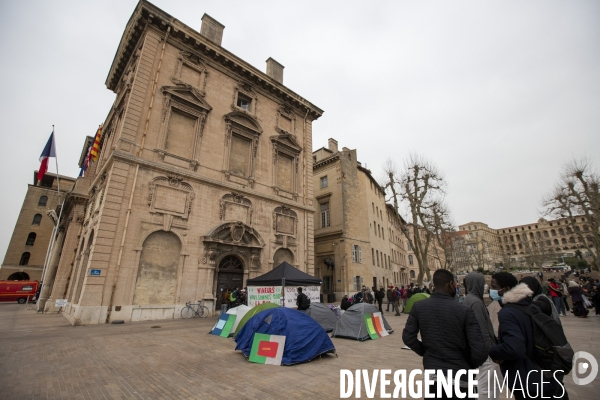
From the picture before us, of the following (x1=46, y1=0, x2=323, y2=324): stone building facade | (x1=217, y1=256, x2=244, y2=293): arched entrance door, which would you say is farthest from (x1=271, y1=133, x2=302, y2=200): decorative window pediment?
(x1=217, y1=256, x2=244, y2=293): arched entrance door

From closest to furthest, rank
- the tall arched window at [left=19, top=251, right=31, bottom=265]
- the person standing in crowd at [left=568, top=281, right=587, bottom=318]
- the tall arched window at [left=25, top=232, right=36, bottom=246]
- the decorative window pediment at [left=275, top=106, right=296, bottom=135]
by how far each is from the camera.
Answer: the person standing in crowd at [left=568, top=281, right=587, bottom=318] < the decorative window pediment at [left=275, top=106, right=296, bottom=135] < the tall arched window at [left=19, top=251, right=31, bottom=265] < the tall arched window at [left=25, top=232, right=36, bottom=246]

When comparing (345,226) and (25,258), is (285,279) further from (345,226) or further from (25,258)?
(25,258)

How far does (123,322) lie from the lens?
1222 cm

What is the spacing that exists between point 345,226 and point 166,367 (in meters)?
23.0

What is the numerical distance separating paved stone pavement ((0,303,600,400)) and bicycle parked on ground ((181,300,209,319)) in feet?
14.7

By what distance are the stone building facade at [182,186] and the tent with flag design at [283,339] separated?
871 centimetres

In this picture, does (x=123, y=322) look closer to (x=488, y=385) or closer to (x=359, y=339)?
(x=359, y=339)

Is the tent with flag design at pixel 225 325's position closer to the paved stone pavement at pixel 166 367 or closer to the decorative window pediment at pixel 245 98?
the paved stone pavement at pixel 166 367

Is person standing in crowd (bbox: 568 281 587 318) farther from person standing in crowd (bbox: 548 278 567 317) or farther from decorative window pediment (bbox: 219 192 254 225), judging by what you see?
decorative window pediment (bbox: 219 192 254 225)

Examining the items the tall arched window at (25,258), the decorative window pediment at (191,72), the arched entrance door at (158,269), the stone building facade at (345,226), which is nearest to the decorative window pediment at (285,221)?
the arched entrance door at (158,269)

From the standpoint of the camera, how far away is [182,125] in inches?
661

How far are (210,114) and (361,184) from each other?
64.5 ft

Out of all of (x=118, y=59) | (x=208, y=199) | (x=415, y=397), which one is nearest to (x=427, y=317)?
(x=415, y=397)

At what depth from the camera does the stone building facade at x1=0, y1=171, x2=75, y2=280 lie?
1657 inches
